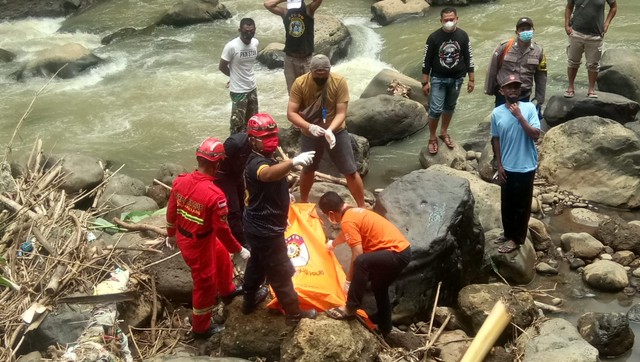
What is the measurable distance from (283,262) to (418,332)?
1.39 m

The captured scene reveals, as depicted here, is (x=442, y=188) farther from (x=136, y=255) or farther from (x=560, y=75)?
(x=560, y=75)

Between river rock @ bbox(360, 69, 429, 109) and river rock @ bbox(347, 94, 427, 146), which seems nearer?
river rock @ bbox(347, 94, 427, 146)

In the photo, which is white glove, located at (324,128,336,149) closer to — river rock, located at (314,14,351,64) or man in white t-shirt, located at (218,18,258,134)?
man in white t-shirt, located at (218,18,258,134)

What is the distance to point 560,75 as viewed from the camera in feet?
38.1

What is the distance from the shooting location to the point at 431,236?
563 cm

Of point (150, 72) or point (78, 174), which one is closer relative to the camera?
point (78, 174)

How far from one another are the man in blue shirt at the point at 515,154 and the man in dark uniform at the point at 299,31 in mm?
2879

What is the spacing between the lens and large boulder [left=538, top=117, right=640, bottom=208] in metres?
7.60

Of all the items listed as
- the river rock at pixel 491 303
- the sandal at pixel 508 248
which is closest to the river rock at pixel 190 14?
the sandal at pixel 508 248

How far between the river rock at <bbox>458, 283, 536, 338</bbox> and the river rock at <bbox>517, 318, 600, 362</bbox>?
0.12 m

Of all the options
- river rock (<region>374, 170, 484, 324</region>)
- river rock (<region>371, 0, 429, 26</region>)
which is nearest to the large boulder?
river rock (<region>374, 170, 484, 324</region>)

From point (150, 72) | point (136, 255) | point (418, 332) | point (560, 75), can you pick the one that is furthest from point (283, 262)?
point (150, 72)

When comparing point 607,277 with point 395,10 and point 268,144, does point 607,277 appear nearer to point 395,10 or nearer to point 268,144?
point 268,144

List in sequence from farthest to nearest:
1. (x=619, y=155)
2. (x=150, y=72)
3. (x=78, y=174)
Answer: (x=150, y=72)
(x=78, y=174)
(x=619, y=155)
